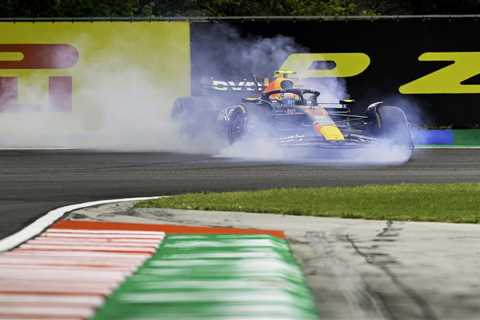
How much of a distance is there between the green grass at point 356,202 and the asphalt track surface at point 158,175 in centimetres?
122

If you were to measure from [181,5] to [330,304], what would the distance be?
37029mm

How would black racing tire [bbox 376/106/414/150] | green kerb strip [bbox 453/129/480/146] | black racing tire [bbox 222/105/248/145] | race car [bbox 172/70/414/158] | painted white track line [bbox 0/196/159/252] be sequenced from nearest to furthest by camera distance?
1. painted white track line [bbox 0/196/159/252]
2. race car [bbox 172/70/414/158]
3. black racing tire [bbox 376/106/414/150]
4. black racing tire [bbox 222/105/248/145]
5. green kerb strip [bbox 453/129/480/146]

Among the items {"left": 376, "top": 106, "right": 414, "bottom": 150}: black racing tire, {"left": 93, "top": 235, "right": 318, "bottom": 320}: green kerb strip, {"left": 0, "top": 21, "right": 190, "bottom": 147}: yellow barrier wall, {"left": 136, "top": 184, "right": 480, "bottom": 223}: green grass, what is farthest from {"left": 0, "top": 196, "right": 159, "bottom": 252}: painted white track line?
{"left": 0, "top": 21, "right": 190, "bottom": 147}: yellow barrier wall

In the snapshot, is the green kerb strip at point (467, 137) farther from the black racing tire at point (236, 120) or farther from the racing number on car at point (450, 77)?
the black racing tire at point (236, 120)

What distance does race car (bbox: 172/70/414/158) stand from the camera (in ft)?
62.6

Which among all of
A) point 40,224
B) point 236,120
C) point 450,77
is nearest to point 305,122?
point 236,120

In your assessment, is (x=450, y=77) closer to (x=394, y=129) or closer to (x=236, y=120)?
(x=394, y=129)

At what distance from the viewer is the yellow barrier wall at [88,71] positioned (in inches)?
949

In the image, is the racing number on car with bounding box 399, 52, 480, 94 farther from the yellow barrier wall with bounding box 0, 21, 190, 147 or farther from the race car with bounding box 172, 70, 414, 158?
the yellow barrier wall with bounding box 0, 21, 190, 147

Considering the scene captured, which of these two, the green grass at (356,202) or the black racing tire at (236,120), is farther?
the black racing tire at (236,120)

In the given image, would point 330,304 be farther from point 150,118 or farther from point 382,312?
point 150,118

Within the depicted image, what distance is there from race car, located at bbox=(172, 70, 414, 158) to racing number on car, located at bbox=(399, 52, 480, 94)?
460cm

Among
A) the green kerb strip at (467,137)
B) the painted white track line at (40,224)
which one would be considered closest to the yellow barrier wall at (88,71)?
the green kerb strip at (467,137)

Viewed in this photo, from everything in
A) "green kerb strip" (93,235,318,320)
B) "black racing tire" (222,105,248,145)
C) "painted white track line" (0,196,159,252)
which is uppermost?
"black racing tire" (222,105,248,145)
